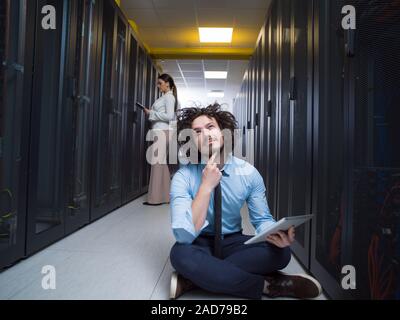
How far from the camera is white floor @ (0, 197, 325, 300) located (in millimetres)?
1420

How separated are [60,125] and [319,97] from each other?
170 cm

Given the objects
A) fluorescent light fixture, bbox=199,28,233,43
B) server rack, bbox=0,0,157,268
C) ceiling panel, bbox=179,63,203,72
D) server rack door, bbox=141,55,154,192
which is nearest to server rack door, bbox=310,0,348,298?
server rack, bbox=0,0,157,268

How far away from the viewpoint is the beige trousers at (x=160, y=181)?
394 centimetres

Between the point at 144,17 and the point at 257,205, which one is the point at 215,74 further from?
the point at 257,205

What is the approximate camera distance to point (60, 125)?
227cm

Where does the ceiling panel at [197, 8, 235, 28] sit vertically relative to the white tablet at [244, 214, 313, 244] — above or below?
above

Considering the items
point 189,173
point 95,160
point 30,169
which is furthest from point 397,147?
point 95,160

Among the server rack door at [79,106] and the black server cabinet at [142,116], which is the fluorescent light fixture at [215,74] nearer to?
the black server cabinet at [142,116]

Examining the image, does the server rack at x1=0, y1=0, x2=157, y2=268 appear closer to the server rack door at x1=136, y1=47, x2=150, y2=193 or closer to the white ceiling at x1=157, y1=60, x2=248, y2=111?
the server rack door at x1=136, y1=47, x2=150, y2=193

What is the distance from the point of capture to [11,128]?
5.51ft

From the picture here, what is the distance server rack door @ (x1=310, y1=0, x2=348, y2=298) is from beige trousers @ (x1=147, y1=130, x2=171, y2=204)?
98.4 inches

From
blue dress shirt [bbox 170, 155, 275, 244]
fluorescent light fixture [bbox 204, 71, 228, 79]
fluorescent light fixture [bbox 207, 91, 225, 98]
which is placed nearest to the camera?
blue dress shirt [bbox 170, 155, 275, 244]
